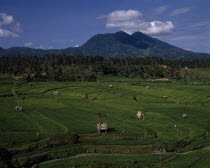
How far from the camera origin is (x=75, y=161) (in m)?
47.8

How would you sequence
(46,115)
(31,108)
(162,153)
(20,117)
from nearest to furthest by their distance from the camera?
(162,153), (20,117), (46,115), (31,108)

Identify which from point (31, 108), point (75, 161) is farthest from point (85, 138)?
point (31, 108)

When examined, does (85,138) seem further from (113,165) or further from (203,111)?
(203,111)

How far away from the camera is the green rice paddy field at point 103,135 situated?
157 ft

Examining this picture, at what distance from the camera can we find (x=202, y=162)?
46.7 m

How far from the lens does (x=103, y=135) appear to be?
60094 mm

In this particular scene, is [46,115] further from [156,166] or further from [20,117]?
[156,166]

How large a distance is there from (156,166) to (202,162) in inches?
353

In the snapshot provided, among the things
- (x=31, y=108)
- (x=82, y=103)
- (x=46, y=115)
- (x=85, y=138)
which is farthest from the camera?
(x=82, y=103)

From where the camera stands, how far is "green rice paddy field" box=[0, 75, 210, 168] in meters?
47.8

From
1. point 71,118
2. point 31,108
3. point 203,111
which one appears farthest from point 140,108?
point 31,108

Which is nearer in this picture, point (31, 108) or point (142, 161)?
point (142, 161)

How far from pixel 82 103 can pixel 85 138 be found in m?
45.6

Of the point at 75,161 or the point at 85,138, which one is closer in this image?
the point at 75,161
